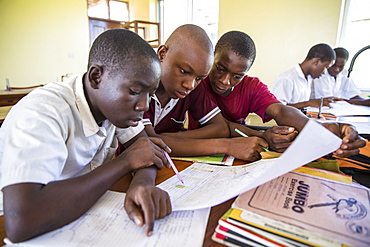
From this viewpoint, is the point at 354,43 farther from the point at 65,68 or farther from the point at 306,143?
the point at 65,68

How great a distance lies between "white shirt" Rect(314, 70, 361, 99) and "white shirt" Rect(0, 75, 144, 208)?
2924 millimetres

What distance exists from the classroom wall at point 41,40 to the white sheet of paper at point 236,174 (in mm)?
4976

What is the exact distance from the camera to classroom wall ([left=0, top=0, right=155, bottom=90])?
423 centimetres

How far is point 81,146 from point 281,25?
132 inches

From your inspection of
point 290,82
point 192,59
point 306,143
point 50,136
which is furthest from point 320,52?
point 50,136

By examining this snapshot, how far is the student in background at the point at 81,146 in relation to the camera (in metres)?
Result: 0.40

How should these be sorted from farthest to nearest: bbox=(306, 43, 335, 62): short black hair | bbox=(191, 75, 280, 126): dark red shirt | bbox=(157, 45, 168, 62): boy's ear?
bbox=(306, 43, 335, 62): short black hair < bbox=(191, 75, 280, 126): dark red shirt < bbox=(157, 45, 168, 62): boy's ear

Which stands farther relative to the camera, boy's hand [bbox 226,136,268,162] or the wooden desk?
boy's hand [bbox 226,136,268,162]

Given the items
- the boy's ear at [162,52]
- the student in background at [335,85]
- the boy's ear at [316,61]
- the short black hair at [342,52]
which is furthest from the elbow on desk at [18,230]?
the short black hair at [342,52]

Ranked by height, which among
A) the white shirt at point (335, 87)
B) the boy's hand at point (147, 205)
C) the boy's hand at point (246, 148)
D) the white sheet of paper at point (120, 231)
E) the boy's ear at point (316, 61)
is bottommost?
the white shirt at point (335, 87)

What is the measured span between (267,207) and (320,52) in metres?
2.31

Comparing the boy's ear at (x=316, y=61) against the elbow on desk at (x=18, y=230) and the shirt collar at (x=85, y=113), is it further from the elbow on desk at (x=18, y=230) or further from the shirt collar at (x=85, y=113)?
the elbow on desk at (x=18, y=230)

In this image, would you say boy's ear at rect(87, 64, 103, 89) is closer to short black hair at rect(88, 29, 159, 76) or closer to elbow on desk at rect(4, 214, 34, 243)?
short black hair at rect(88, 29, 159, 76)

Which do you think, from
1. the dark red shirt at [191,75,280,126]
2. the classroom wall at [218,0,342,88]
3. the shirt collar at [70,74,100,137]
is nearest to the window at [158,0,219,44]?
the classroom wall at [218,0,342,88]
